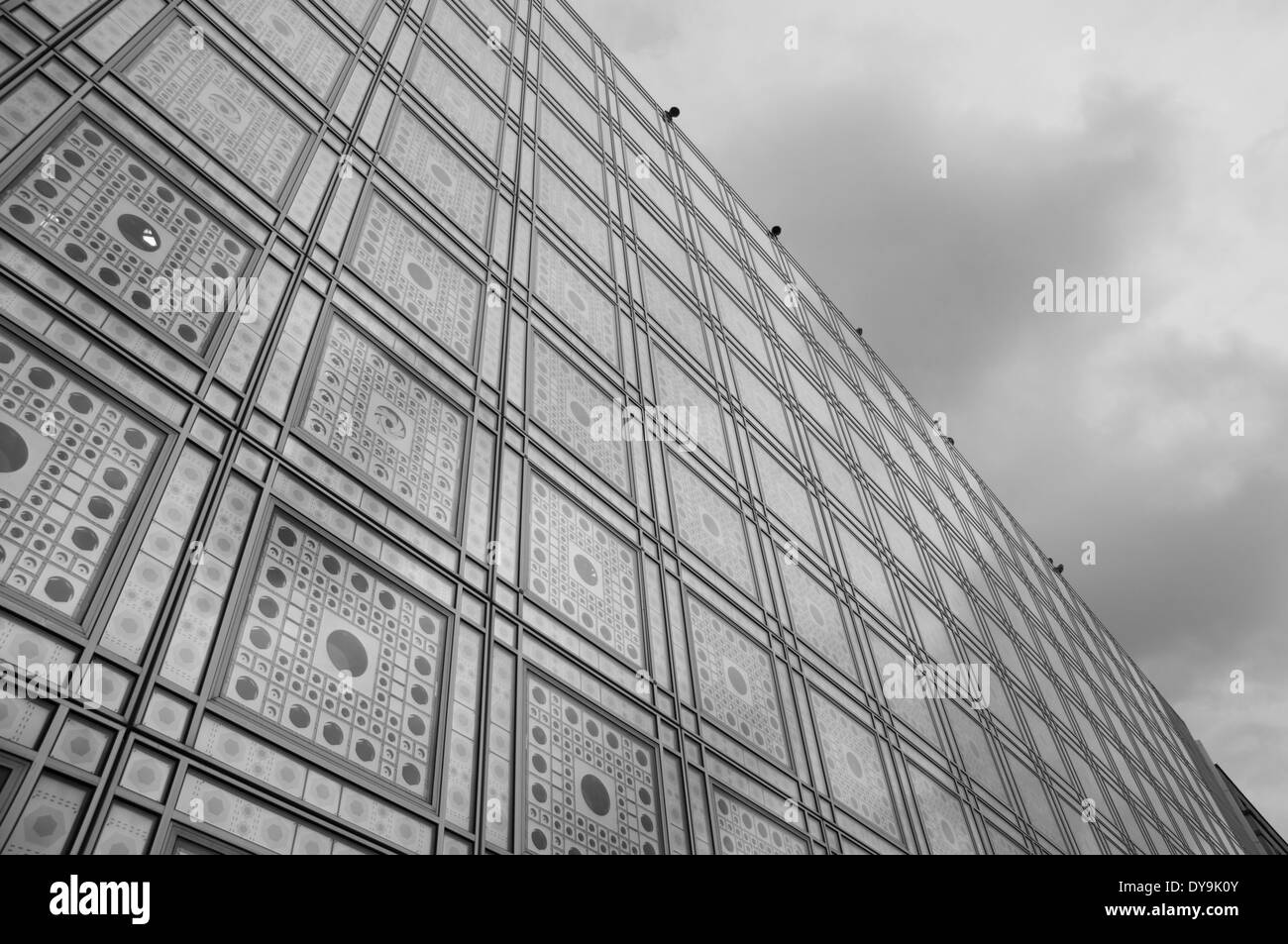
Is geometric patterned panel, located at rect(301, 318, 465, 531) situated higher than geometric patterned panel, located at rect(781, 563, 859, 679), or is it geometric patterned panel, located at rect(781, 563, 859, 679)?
geometric patterned panel, located at rect(781, 563, 859, 679)

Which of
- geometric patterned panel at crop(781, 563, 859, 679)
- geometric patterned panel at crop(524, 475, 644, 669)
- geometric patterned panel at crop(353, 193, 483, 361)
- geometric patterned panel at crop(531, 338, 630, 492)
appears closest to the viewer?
geometric patterned panel at crop(524, 475, 644, 669)

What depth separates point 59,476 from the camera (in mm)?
5398

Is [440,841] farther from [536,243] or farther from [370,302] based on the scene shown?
[536,243]

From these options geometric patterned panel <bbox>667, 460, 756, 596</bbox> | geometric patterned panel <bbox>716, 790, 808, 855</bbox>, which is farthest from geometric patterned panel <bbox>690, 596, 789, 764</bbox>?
geometric patterned panel <bbox>667, 460, 756, 596</bbox>

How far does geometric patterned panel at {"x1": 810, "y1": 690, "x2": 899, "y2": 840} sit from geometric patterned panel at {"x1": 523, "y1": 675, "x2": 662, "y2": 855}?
3.91m

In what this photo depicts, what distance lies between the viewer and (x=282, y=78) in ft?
30.9

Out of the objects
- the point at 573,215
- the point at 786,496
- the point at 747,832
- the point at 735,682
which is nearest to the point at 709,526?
the point at 735,682

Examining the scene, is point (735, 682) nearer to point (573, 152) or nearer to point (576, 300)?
point (576, 300)

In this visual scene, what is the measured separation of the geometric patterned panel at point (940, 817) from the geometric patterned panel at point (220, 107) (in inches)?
453

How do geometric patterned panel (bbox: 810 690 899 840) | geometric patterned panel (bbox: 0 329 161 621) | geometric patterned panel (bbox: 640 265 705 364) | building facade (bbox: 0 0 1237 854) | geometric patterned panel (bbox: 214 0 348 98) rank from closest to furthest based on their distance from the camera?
geometric patterned panel (bbox: 0 329 161 621), building facade (bbox: 0 0 1237 854), geometric patterned panel (bbox: 214 0 348 98), geometric patterned panel (bbox: 810 690 899 840), geometric patterned panel (bbox: 640 265 705 364)

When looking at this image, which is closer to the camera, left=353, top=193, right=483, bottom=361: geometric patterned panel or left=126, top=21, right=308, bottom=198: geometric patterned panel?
left=126, top=21, right=308, bottom=198: geometric patterned panel

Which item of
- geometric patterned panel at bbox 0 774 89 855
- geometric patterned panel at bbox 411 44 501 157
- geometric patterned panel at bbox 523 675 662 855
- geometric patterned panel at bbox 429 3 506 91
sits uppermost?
geometric patterned panel at bbox 429 3 506 91

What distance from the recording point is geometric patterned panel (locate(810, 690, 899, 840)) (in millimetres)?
11578

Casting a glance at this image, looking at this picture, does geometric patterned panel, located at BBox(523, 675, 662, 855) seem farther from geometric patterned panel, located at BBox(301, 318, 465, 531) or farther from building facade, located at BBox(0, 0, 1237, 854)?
geometric patterned panel, located at BBox(301, 318, 465, 531)
